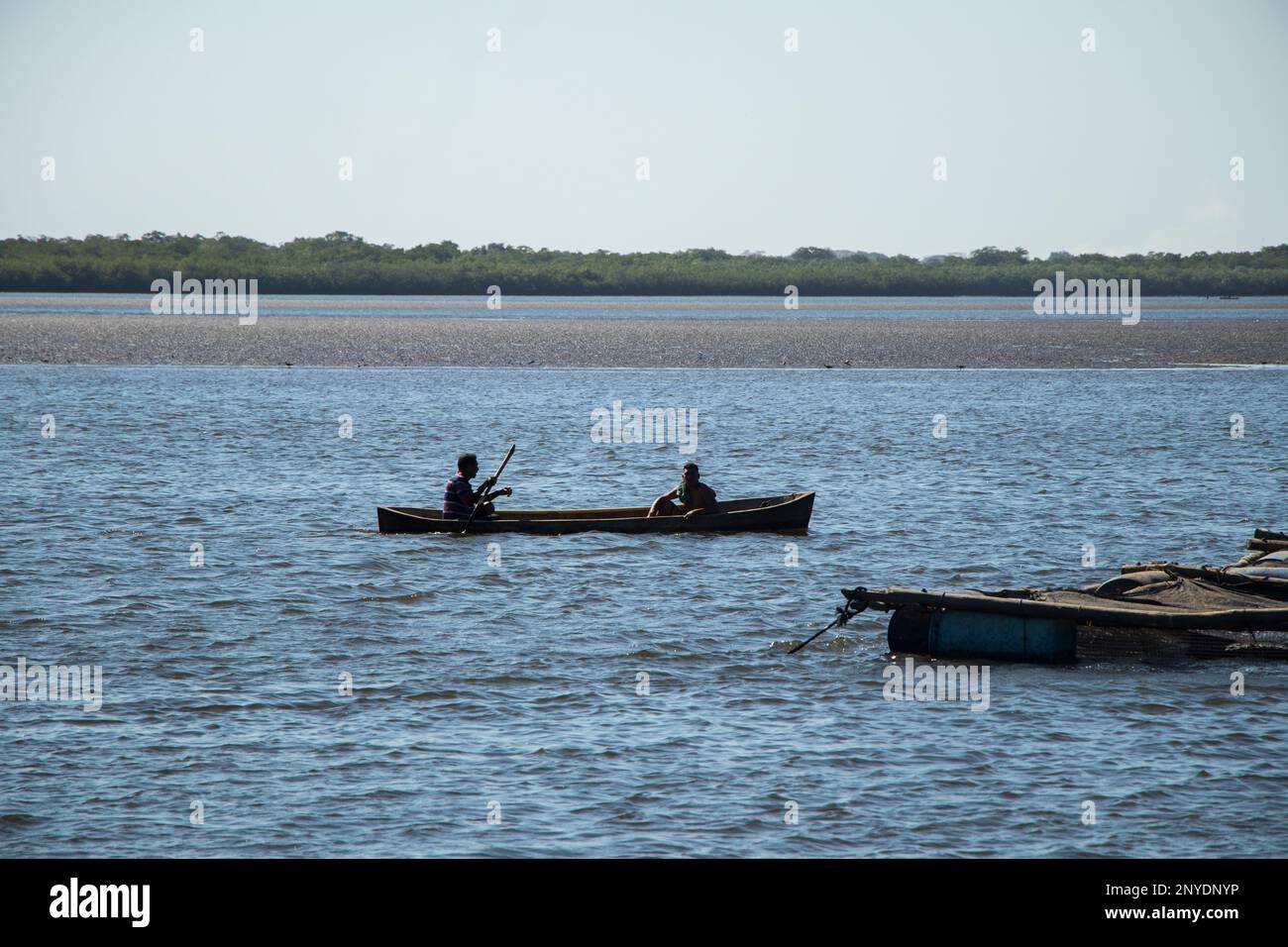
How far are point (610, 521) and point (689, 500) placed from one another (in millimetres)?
1343

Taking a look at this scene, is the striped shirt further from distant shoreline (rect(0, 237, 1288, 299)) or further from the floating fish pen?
distant shoreline (rect(0, 237, 1288, 299))

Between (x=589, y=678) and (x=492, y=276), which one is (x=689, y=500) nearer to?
(x=589, y=678)

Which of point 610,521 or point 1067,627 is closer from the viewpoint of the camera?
point 1067,627

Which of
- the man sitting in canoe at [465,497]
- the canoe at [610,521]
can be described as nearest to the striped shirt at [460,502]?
the man sitting in canoe at [465,497]

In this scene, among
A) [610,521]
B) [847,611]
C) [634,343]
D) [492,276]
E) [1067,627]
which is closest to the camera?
[1067,627]

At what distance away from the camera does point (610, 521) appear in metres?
23.4

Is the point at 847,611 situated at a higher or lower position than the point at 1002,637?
higher

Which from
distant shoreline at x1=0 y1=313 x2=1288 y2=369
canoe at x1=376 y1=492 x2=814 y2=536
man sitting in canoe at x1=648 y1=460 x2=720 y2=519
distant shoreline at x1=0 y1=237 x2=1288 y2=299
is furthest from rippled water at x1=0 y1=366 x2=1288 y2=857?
distant shoreline at x1=0 y1=237 x2=1288 y2=299

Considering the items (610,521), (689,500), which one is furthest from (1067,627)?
(610,521)

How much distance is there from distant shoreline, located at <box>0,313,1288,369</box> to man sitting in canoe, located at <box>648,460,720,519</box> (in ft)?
136

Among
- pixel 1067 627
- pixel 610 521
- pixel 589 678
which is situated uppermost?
pixel 610 521

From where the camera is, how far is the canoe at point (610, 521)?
23328 mm

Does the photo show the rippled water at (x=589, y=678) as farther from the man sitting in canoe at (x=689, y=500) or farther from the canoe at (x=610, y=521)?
the man sitting in canoe at (x=689, y=500)
